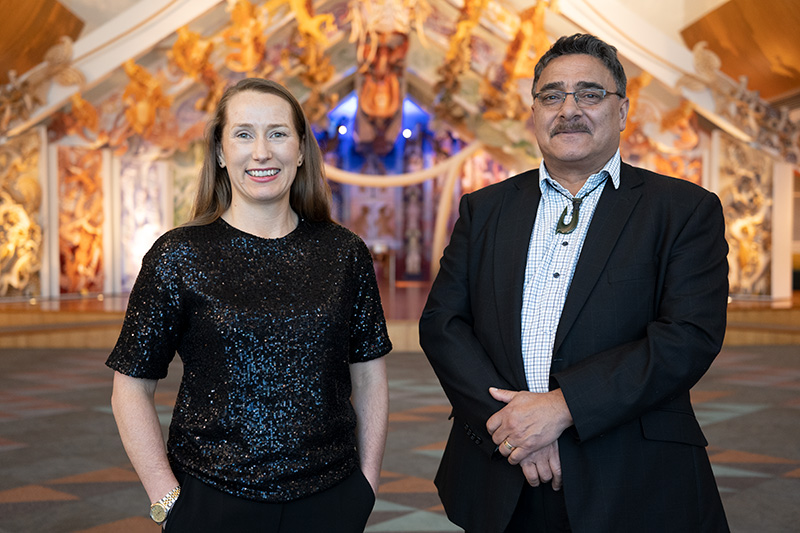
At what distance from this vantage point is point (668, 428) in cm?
187

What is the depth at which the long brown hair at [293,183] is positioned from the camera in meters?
1.83

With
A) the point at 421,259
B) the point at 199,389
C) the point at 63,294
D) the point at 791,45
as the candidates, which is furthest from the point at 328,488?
the point at 421,259

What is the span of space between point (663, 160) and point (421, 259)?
30.0 feet

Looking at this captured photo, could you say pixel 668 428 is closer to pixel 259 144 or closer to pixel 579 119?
pixel 579 119

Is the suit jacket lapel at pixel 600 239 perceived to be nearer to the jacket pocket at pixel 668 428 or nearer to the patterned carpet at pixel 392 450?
the jacket pocket at pixel 668 428

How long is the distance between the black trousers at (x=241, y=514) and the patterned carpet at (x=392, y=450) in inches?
62.8

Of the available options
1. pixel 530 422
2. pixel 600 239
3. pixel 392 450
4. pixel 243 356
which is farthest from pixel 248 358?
pixel 392 450

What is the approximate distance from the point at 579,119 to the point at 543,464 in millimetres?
799

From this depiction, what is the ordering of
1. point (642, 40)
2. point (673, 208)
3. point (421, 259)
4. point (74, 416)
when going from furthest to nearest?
point (421, 259) → point (642, 40) → point (74, 416) → point (673, 208)

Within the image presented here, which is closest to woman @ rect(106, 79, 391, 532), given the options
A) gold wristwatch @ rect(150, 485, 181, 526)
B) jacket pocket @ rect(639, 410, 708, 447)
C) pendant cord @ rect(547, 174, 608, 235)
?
gold wristwatch @ rect(150, 485, 181, 526)

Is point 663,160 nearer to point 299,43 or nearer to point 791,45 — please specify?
point 791,45

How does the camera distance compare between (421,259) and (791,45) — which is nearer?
(791,45)

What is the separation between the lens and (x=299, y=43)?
39.8 feet

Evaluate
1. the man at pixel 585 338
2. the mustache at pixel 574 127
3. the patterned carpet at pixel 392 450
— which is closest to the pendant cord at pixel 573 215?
the man at pixel 585 338
